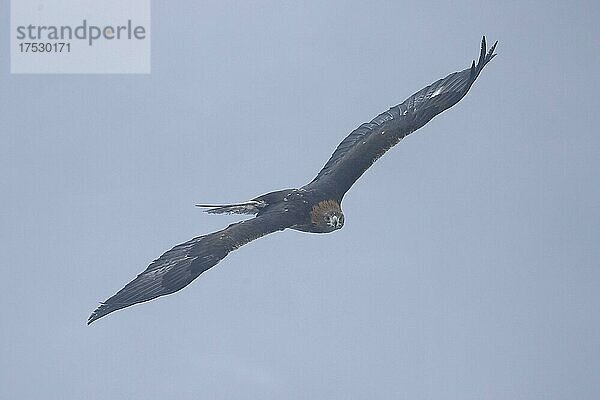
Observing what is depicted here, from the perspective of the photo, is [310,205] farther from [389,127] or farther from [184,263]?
[184,263]

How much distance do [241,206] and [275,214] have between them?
77cm

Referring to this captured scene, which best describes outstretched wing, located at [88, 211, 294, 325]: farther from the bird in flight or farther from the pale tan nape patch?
the pale tan nape patch

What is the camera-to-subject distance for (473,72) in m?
21.5

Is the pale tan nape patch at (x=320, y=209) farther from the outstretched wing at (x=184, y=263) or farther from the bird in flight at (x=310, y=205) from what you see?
the outstretched wing at (x=184, y=263)

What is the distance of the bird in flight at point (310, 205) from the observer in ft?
61.9

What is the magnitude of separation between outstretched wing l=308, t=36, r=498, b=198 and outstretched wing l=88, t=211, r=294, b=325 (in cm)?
274

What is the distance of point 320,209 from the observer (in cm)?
2083

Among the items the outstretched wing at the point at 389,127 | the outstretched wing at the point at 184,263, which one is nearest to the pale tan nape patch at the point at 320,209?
the outstretched wing at the point at 389,127

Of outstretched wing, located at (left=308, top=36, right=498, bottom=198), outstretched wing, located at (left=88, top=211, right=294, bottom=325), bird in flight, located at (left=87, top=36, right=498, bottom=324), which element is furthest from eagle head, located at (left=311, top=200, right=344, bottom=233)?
outstretched wing, located at (left=88, top=211, right=294, bottom=325)

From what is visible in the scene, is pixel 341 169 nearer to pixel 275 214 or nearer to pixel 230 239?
pixel 275 214

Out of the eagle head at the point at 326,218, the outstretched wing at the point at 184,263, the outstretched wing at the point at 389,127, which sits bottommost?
the outstretched wing at the point at 184,263

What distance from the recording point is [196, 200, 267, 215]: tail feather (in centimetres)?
2050

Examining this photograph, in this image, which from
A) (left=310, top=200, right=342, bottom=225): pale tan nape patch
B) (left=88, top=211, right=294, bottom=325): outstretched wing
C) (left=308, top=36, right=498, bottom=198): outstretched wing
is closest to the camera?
(left=88, top=211, right=294, bottom=325): outstretched wing

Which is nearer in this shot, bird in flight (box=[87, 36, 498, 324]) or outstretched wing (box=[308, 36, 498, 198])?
bird in flight (box=[87, 36, 498, 324])
